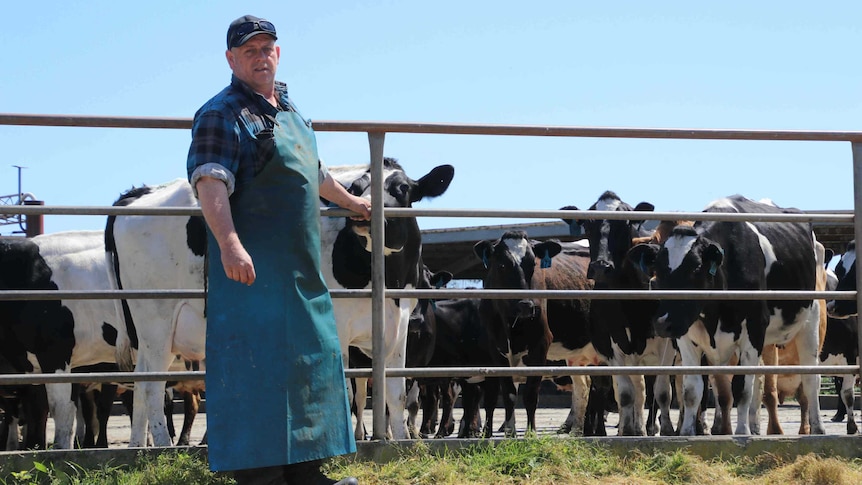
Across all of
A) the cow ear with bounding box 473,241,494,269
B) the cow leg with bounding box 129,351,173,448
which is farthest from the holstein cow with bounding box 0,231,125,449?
the cow ear with bounding box 473,241,494,269

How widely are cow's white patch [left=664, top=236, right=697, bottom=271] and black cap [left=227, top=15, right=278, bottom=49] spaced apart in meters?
5.96

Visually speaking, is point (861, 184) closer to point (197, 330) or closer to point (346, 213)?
point (346, 213)

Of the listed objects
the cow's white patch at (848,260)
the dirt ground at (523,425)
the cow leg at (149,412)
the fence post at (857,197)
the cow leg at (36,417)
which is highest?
the fence post at (857,197)

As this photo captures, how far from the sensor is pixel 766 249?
32.5 feet

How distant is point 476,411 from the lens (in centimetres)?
1419

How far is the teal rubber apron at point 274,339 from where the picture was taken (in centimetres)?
395

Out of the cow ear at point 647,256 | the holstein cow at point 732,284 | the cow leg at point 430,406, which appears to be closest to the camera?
the holstein cow at point 732,284

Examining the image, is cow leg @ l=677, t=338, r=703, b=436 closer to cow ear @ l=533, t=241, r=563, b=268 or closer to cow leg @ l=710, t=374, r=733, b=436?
cow leg @ l=710, t=374, r=733, b=436

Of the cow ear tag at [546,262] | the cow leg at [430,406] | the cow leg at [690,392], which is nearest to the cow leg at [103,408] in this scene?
the cow leg at [430,406]

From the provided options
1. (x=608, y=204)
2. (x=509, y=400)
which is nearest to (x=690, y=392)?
(x=509, y=400)

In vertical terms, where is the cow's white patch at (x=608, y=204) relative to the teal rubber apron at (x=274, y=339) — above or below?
above

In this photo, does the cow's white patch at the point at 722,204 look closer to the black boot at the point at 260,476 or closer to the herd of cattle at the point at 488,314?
the herd of cattle at the point at 488,314

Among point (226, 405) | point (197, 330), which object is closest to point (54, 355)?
point (197, 330)

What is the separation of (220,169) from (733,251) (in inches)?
266
